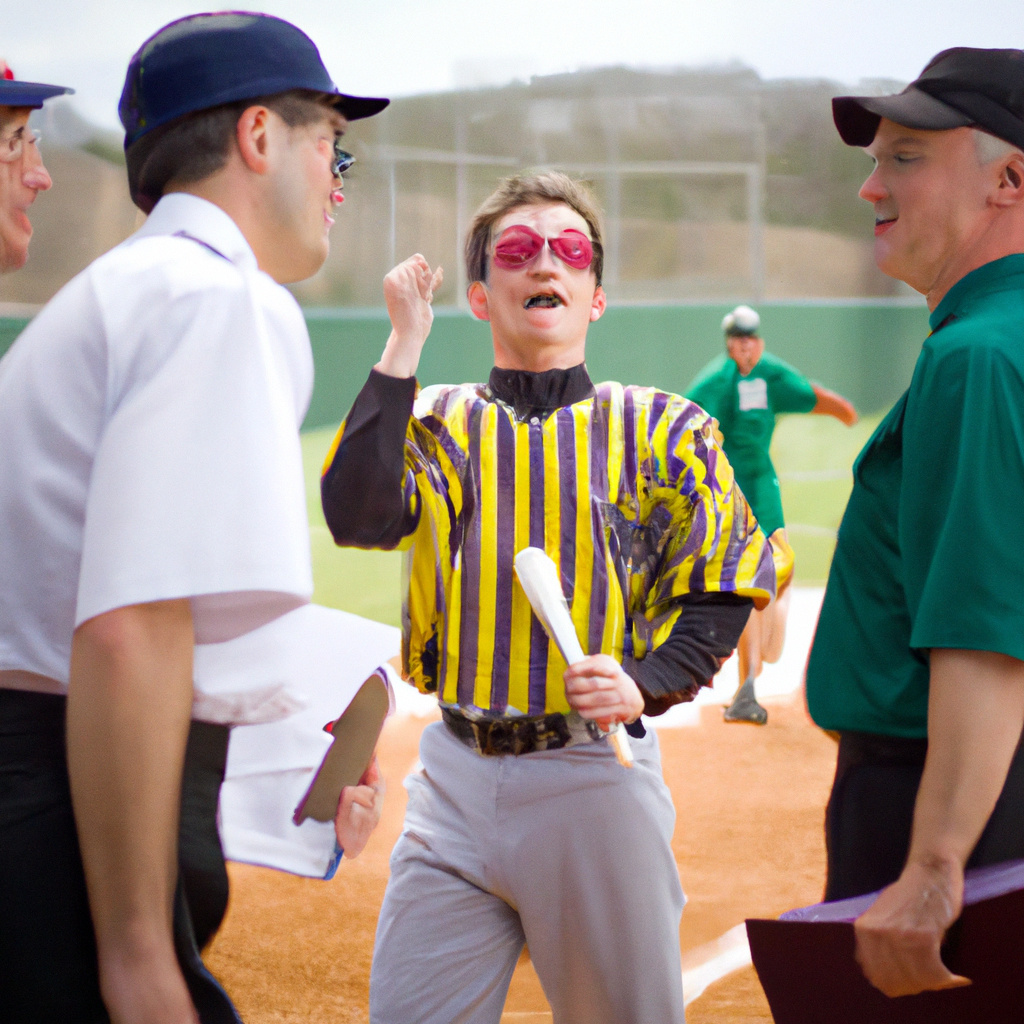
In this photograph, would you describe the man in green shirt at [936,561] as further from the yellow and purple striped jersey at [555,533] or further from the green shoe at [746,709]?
the green shoe at [746,709]

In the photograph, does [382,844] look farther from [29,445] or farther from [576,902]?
[29,445]

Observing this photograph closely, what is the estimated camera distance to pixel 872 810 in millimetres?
1216

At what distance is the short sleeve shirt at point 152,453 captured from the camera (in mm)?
797

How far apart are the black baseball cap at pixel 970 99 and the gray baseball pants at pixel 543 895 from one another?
88 centimetres

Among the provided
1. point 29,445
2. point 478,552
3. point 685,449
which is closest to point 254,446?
point 29,445

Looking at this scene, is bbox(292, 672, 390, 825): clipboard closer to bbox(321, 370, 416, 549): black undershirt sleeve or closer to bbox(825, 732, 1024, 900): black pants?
bbox(321, 370, 416, 549): black undershirt sleeve

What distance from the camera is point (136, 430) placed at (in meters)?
0.80

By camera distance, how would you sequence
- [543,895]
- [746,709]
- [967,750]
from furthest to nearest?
[746,709], [543,895], [967,750]

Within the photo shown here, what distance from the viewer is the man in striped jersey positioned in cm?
145

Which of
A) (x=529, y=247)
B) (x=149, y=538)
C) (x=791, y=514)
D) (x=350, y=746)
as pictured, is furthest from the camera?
(x=791, y=514)

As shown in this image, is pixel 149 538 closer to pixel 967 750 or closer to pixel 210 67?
pixel 210 67

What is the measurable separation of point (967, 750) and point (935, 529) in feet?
0.72

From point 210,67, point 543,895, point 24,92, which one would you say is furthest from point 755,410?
→ point 210,67

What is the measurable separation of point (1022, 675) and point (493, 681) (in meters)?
0.68
